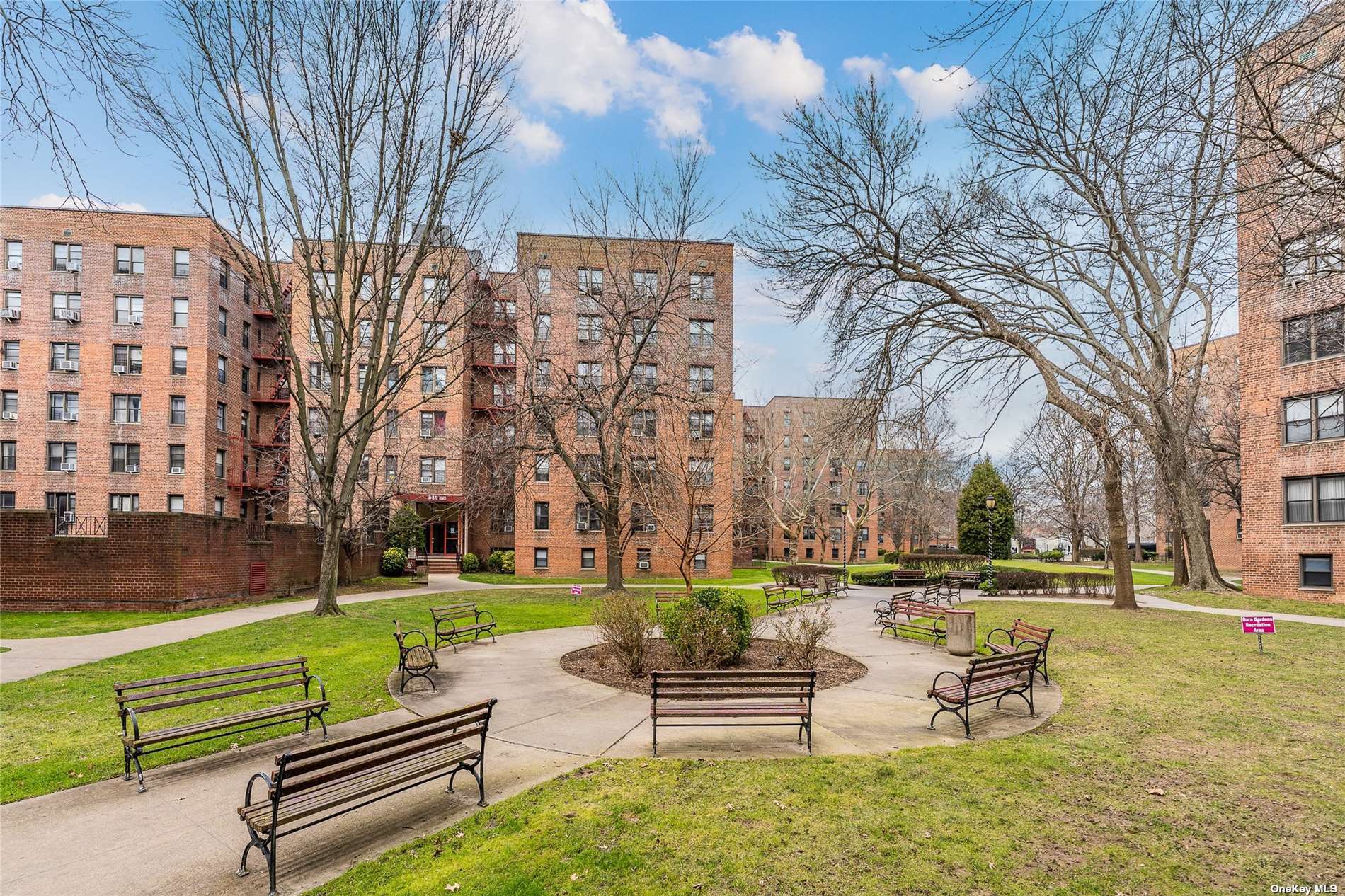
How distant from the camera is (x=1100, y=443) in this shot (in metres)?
16.4

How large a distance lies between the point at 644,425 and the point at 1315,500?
2497 centimetres

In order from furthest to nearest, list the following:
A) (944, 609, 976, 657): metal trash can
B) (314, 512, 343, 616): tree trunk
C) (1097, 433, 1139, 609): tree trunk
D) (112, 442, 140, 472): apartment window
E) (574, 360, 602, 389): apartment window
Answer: (112, 442, 140, 472): apartment window
(574, 360, 602, 389): apartment window
(1097, 433, 1139, 609): tree trunk
(314, 512, 343, 616): tree trunk
(944, 609, 976, 657): metal trash can

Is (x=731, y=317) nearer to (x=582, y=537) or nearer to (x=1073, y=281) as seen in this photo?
(x=582, y=537)

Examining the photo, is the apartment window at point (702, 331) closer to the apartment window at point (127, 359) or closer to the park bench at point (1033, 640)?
the park bench at point (1033, 640)

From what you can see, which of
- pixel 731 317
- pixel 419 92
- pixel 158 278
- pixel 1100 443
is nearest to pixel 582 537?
pixel 731 317

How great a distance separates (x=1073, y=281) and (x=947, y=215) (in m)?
6.66

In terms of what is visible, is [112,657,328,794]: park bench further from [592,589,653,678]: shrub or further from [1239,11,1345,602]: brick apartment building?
[1239,11,1345,602]: brick apartment building

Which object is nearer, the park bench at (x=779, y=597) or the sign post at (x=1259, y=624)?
the sign post at (x=1259, y=624)

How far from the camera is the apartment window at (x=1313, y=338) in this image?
2072cm

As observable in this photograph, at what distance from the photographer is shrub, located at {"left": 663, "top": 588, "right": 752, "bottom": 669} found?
10156 mm

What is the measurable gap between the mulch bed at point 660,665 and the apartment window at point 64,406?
39480 millimetres

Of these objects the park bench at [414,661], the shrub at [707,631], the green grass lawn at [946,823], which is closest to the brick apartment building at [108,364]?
the park bench at [414,661]

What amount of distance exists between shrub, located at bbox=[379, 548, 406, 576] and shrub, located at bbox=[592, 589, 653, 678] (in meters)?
27.4

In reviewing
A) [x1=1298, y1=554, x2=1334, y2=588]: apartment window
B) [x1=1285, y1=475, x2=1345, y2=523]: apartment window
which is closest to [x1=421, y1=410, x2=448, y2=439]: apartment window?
[x1=1285, y1=475, x2=1345, y2=523]: apartment window
